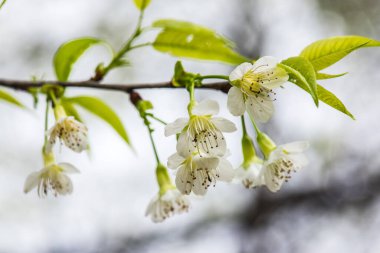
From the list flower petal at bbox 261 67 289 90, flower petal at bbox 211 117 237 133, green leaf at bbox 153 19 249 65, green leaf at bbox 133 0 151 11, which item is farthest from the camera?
green leaf at bbox 133 0 151 11

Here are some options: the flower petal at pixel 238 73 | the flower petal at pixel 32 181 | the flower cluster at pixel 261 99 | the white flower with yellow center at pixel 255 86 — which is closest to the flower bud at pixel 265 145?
the flower cluster at pixel 261 99

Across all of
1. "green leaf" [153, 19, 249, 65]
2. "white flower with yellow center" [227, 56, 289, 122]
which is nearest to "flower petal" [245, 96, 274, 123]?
"white flower with yellow center" [227, 56, 289, 122]

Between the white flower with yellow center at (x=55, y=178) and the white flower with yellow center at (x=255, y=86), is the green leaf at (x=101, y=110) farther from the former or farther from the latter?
the white flower with yellow center at (x=255, y=86)

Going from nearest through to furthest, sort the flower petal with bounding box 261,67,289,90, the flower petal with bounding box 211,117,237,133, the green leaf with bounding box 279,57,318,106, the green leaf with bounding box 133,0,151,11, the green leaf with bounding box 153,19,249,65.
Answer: the green leaf with bounding box 279,57,318,106 < the flower petal with bounding box 261,67,289,90 < the flower petal with bounding box 211,117,237,133 < the green leaf with bounding box 153,19,249,65 < the green leaf with bounding box 133,0,151,11

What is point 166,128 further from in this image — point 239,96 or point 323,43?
point 323,43

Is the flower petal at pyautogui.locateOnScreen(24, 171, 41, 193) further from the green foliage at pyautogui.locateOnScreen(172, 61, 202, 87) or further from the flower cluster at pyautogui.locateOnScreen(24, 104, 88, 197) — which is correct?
the green foliage at pyautogui.locateOnScreen(172, 61, 202, 87)

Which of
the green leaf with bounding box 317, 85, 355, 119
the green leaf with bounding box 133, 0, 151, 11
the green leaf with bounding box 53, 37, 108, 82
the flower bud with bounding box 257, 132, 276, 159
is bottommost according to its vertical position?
the green leaf with bounding box 317, 85, 355, 119

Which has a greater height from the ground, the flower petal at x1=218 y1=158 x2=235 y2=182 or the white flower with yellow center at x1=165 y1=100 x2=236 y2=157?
the white flower with yellow center at x1=165 y1=100 x2=236 y2=157
